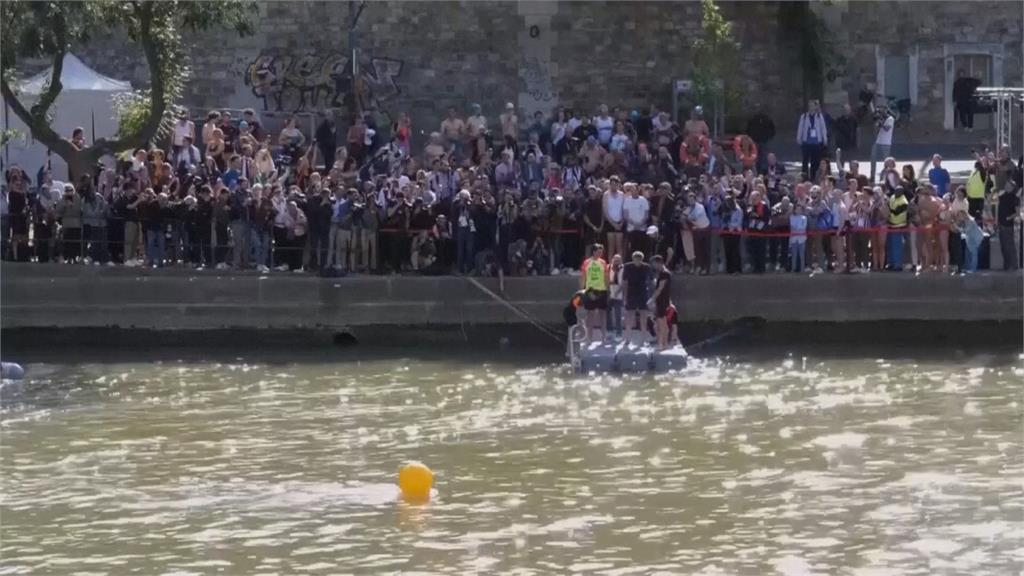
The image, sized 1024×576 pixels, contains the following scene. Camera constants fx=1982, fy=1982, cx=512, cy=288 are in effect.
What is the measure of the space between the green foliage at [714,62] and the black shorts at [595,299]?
39.4 ft

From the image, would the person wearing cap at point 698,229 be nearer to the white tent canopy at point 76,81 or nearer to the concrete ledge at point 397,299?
the concrete ledge at point 397,299

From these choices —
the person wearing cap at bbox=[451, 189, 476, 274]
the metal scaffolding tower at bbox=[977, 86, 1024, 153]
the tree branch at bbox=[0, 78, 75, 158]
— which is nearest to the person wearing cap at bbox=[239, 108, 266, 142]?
the tree branch at bbox=[0, 78, 75, 158]

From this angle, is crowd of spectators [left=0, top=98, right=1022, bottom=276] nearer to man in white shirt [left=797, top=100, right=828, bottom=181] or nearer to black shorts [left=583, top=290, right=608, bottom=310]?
black shorts [left=583, top=290, right=608, bottom=310]

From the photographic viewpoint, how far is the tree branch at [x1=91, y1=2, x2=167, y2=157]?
3241 centimetres

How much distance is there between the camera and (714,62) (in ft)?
128

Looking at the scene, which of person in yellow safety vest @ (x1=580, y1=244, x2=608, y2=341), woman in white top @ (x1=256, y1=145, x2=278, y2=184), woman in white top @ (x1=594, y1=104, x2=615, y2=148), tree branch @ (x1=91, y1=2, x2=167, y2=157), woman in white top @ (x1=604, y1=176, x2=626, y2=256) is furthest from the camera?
woman in white top @ (x1=594, y1=104, x2=615, y2=148)

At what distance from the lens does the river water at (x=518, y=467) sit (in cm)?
1700

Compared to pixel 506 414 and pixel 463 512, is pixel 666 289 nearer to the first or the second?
pixel 506 414

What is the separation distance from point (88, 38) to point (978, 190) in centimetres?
1458

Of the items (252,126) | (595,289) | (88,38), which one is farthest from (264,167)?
(595,289)

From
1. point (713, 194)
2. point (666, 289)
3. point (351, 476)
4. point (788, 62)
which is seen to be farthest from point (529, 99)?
point (351, 476)

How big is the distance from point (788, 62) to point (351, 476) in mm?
23585

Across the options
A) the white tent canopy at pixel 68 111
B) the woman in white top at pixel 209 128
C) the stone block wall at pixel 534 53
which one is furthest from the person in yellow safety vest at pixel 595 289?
the stone block wall at pixel 534 53

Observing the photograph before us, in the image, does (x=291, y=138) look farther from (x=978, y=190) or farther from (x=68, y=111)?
(x=978, y=190)
